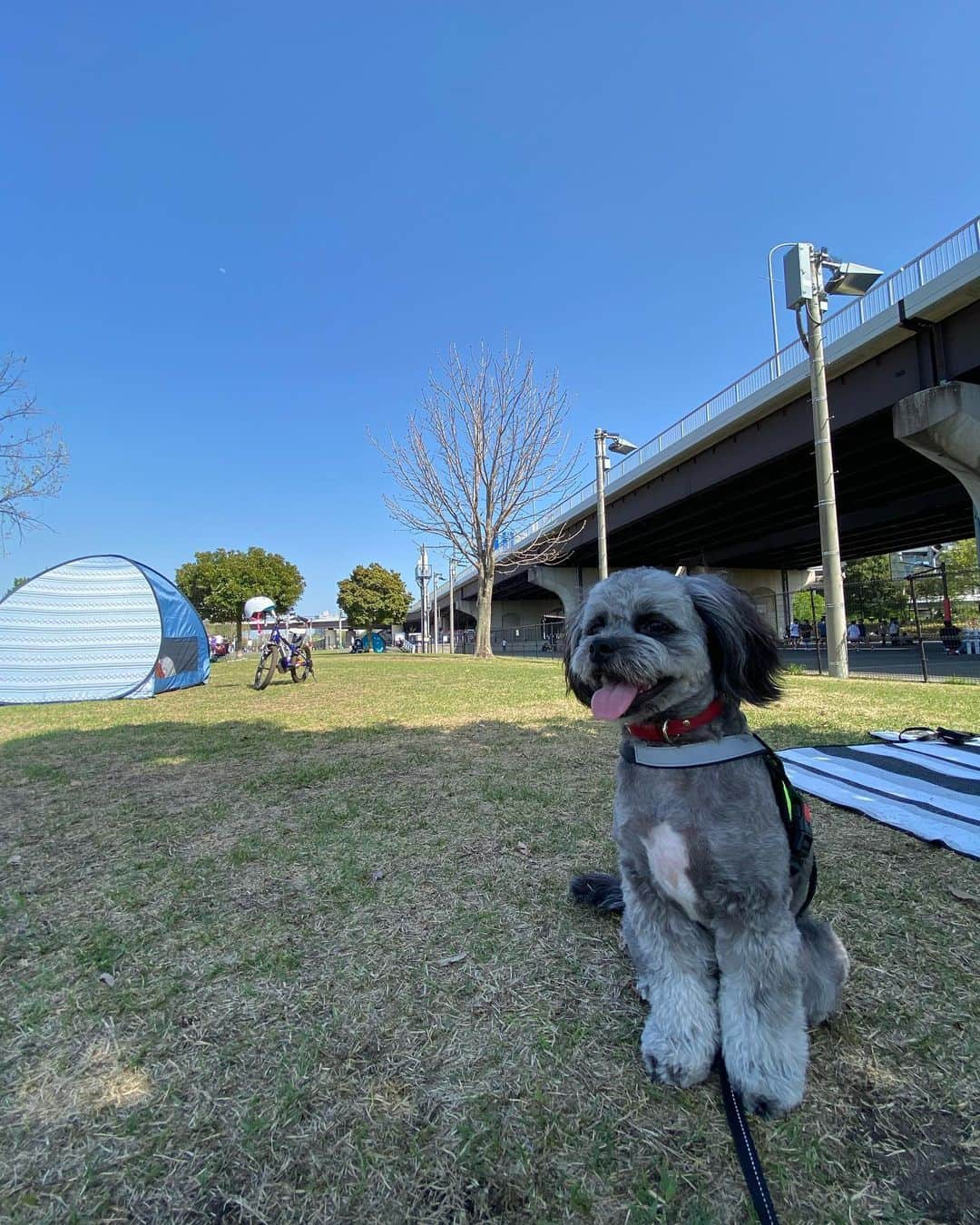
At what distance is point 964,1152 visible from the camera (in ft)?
4.02

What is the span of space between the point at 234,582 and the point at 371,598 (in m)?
15.7

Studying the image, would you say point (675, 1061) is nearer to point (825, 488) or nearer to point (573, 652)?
point (573, 652)

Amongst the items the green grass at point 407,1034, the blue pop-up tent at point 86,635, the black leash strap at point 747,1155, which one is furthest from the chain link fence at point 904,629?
the blue pop-up tent at point 86,635

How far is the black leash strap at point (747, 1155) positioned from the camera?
43.3 inches

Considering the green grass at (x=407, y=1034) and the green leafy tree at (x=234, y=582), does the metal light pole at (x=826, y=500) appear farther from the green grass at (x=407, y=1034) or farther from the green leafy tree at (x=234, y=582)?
the green leafy tree at (x=234, y=582)

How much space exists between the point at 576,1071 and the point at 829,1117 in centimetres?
60

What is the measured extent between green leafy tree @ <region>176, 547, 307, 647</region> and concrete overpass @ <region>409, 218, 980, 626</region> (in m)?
19.7

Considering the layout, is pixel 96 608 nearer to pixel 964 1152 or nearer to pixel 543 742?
pixel 543 742

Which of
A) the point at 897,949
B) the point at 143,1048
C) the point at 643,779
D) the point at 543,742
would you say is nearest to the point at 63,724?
the point at 543,742

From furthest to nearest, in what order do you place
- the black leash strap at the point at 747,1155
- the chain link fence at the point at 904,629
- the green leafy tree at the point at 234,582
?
the green leafy tree at the point at 234,582
the chain link fence at the point at 904,629
the black leash strap at the point at 747,1155

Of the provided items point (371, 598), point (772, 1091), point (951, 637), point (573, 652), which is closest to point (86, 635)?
point (573, 652)

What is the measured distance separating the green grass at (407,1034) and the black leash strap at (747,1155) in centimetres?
3

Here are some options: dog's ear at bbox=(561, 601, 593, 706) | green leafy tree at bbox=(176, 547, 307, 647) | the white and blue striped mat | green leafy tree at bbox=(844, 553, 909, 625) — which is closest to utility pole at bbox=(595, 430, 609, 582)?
green leafy tree at bbox=(844, 553, 909, 625)

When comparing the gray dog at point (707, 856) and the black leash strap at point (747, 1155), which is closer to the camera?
the black leash strap at point (747, 1155)
